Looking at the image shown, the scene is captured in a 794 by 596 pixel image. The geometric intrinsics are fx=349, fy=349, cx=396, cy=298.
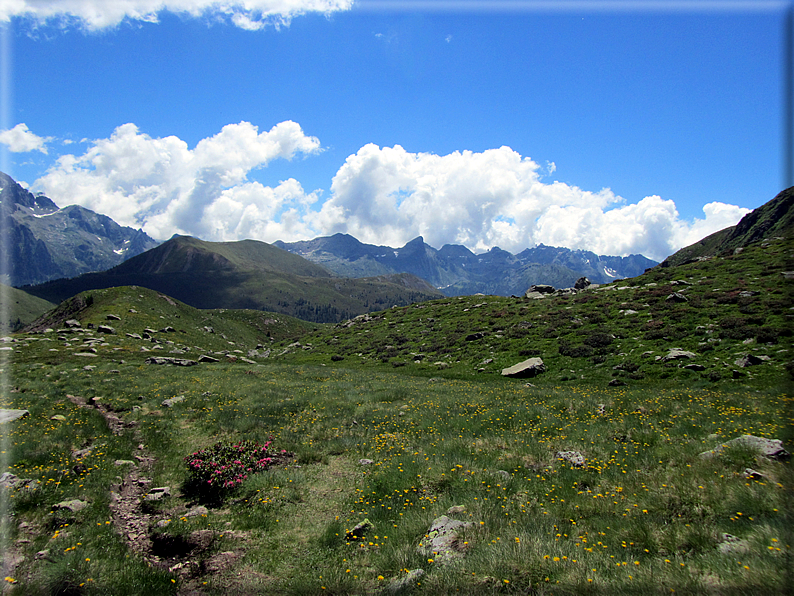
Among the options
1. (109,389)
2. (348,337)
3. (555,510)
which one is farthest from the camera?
(348,337)

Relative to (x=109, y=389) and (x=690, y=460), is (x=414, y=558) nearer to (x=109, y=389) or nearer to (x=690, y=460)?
(x=690, y=460)

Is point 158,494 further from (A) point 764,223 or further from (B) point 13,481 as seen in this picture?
(A) point 764,223

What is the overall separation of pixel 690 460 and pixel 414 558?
317 inches

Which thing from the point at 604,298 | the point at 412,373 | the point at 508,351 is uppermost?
the point at 604,298

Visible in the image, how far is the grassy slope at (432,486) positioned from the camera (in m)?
6.15

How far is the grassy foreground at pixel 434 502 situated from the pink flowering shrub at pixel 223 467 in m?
0.46

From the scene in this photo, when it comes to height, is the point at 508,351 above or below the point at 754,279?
below

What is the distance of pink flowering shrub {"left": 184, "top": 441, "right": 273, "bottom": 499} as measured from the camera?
10984 millimetres

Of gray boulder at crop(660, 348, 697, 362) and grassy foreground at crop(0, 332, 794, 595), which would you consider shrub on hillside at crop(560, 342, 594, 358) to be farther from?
grassy foreground at crop(0, 332, 794, 595)

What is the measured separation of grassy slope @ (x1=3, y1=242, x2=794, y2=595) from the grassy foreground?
52 mm

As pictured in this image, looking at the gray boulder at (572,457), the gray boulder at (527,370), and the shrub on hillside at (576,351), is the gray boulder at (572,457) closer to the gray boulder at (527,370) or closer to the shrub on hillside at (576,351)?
the gray boulder at (527,370)

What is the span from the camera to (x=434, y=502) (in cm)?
938

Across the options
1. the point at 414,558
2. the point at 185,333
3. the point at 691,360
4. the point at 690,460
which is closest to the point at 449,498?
the point at 414,558

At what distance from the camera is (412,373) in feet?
136
